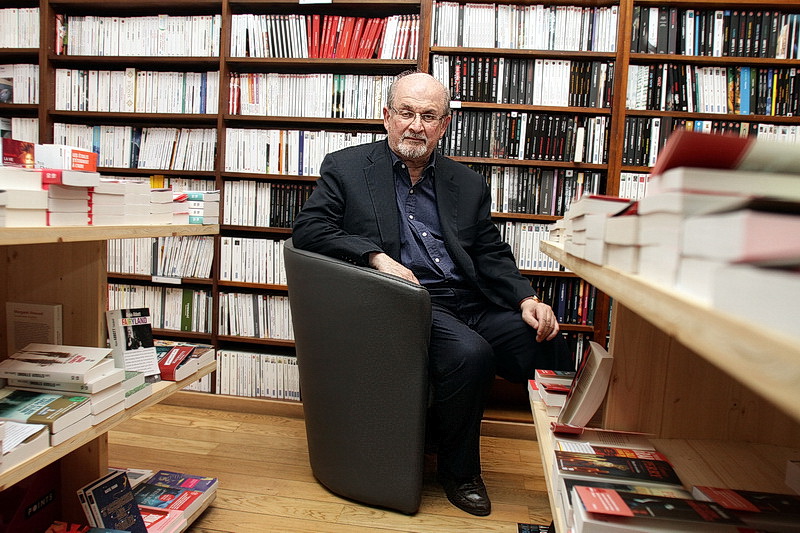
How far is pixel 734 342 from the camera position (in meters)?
0.34

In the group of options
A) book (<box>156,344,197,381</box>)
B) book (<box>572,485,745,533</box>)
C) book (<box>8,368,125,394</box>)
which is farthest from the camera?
book (<box>156,344,197,381</box>)

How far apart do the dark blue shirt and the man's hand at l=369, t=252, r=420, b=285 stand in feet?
0.78

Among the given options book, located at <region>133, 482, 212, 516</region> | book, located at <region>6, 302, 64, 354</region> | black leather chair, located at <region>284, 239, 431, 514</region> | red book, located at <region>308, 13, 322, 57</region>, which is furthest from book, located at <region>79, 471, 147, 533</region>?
red book, located at <region>308, 13, 322, 57</region>

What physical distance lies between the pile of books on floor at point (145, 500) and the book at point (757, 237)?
1.47 metres

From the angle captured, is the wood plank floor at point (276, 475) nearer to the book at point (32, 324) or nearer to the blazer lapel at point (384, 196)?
the book at point (32, 324)

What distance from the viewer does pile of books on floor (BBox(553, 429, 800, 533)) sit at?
0.67m

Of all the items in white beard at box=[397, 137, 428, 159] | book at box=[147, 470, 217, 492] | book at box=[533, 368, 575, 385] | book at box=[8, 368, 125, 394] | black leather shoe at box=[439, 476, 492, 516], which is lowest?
black leather shoe at box=[439, 476, 492, 516]

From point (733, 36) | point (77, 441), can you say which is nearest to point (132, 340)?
point (77, 441)

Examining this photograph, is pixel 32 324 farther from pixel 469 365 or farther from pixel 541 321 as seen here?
pixel 541 321

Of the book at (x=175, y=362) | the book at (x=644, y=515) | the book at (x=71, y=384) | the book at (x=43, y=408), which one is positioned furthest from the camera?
the book at (x=175, y=362)

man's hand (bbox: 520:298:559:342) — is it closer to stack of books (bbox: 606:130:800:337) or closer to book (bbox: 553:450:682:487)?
book (bbox: 553:450:682:487)

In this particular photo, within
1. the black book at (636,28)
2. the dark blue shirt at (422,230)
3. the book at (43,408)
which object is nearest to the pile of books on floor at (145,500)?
the book at (43,408)

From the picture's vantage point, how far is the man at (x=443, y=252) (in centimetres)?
176

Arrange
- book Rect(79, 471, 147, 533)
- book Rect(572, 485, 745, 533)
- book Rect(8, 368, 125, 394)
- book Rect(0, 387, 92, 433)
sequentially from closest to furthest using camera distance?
book Rect(572, 485, 745, 533), book Rect(0, 387, 92, 433), book Rect(8, 368, 125, 394), book Rect(79, 471, 147, 533)
